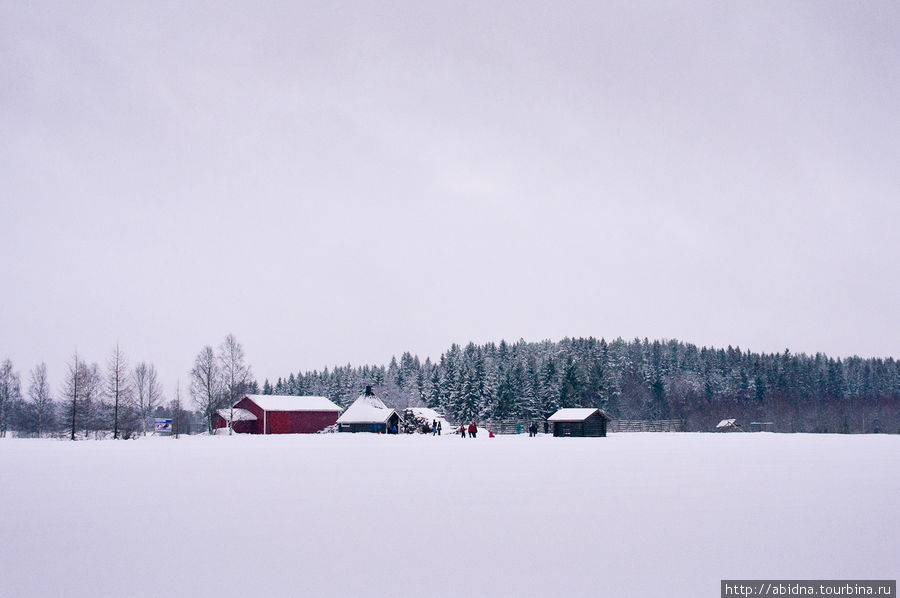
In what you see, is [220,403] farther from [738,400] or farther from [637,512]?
[738,400]

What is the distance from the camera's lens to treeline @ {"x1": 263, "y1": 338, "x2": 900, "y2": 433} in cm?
10881

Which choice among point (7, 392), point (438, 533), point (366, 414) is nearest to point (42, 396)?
point (7, 392)

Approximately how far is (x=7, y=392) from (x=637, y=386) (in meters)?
117

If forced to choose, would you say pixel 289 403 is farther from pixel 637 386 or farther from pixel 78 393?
pixel 637 386

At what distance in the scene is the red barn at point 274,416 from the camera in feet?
301

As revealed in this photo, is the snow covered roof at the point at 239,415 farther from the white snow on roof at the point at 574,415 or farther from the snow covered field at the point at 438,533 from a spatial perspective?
the snow covered field at the point at 438,533

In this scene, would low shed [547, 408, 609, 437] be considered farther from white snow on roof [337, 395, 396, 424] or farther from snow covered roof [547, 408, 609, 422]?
white snow on roof [337, 395, 396, 424]

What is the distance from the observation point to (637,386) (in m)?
144

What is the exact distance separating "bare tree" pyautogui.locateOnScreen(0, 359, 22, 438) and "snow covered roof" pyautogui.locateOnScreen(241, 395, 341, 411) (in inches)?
1229

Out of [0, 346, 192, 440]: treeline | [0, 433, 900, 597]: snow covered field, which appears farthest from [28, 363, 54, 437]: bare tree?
[0, 433, 900, 597]: snow covered field

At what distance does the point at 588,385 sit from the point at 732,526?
99428 mm

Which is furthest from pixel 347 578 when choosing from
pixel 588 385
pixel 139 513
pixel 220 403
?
pixel 588 385

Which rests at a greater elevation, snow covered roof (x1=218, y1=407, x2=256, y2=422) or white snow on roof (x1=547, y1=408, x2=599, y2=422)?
white snow on roof (x1=547, y1=408, x2=599, y2=422)

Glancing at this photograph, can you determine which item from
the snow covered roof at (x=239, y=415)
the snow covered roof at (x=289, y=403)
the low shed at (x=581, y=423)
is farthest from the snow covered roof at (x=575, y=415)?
the snow covered roof at (x=239, y=415)
